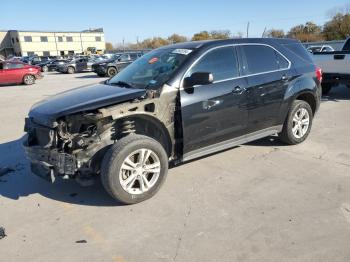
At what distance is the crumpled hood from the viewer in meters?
3.79

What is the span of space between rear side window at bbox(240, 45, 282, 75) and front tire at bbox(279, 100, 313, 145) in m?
0.75

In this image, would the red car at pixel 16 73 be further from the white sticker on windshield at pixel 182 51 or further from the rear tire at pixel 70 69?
the white sticker on windshield at pixel 182 51

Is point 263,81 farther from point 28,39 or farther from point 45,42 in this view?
point 45,42

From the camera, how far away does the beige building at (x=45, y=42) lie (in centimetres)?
9206

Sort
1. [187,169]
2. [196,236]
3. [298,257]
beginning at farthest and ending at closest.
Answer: [187,169]
[196,236]
[298,257]

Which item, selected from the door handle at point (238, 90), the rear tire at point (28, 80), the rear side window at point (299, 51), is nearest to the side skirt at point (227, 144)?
the door handle at point (238, 90)

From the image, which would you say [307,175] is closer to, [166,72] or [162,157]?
[162,157]

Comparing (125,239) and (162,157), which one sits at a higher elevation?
(162,157)

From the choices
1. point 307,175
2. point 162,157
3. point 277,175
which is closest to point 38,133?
point 162,157

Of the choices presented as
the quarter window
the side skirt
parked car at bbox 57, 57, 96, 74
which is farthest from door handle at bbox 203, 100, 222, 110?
the quarter window

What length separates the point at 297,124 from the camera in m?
5.81

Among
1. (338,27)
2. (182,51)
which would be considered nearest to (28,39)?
(338,27)

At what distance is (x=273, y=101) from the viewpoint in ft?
17.2

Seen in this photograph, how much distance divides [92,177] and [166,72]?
1623mm
